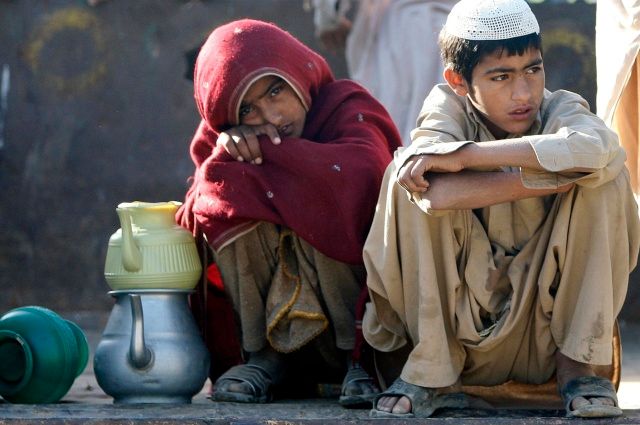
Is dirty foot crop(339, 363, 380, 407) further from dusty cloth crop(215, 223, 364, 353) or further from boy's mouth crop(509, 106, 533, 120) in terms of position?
boy's mouth crop(509, 106, 533, 120)

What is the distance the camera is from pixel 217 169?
4008 millimetres

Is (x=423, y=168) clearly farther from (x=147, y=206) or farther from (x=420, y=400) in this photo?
(x=147, y=206)

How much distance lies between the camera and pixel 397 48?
6.87 m

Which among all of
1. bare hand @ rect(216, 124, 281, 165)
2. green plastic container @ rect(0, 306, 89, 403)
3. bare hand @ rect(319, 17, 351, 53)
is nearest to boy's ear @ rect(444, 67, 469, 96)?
bare hand @ rect(216, 124, 281, 165)

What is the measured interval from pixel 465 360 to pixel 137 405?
0.92 metres

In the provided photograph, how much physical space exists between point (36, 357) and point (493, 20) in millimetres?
1583

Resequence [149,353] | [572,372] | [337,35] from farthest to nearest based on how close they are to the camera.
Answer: [337,35]
[149,353]
[572,372]

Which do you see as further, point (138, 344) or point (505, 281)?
point (138, 344)

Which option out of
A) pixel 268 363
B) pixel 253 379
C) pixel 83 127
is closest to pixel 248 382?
pixel 253 379

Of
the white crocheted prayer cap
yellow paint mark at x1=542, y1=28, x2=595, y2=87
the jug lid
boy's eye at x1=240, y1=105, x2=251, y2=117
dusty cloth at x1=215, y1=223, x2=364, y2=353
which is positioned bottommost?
dusty cloth at x1=215, y1=223, x2=364, y2=353

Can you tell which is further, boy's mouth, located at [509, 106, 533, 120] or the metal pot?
the metal pot

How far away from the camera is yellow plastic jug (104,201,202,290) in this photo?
4004 millimetres

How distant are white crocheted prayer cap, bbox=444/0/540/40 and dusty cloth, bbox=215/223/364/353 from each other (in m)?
0.79

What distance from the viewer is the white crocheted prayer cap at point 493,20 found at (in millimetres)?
3566
